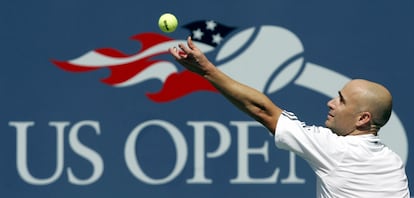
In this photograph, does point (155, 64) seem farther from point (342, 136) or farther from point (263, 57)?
point (342, 136)

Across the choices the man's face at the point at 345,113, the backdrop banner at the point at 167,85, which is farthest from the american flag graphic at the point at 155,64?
the man's face at the point at 345,113

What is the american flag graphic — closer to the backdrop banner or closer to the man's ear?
the backdrop banner

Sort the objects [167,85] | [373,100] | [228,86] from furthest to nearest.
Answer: [167,85] → [373,100] → [228,86]

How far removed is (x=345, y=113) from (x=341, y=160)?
199 mm

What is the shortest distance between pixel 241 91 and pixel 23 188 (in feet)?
8.49

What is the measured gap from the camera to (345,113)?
12.6 ft

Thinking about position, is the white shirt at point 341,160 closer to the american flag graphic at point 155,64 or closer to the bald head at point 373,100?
the bald head at point 373,100

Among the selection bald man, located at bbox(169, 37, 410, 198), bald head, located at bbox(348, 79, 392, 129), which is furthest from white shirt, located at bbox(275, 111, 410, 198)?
bald head, located at bbox(348, 79, 392, 129)

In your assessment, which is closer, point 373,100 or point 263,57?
point 373,100

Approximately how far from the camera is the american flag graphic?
5945 millimetres

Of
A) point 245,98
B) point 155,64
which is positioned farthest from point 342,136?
point 155,64

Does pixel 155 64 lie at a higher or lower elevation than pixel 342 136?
higher

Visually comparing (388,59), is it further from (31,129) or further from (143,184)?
(31,129)

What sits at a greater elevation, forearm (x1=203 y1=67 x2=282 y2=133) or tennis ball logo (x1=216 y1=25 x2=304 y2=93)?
tennis ball logo (x1=216 y1=25 x2=304 y2=93)
